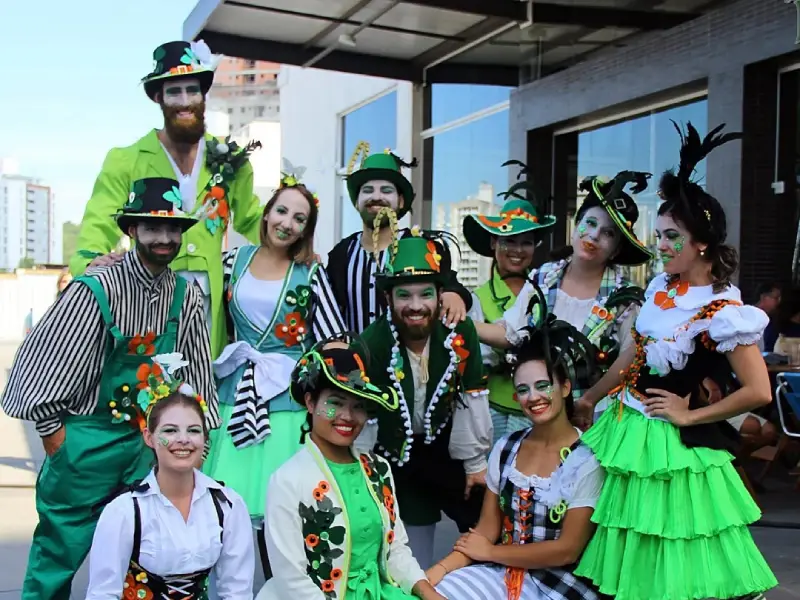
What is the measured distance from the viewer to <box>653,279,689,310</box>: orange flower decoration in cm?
333

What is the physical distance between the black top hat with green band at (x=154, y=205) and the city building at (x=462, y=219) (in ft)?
23.3

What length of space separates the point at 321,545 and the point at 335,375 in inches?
22.2

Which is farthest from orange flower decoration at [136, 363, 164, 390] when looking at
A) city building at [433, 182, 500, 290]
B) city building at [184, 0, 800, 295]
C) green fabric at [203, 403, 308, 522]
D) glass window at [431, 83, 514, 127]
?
glass window at [431, 83, 514, 127]

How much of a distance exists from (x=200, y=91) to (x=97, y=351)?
139 centimetres

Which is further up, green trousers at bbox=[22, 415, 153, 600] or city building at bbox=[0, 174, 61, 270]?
city building at bbox=[0, 174, 61, 270]

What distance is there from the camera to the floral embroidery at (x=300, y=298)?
4.08 m

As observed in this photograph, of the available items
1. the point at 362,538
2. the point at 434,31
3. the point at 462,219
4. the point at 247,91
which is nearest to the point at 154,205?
the point at 362,538

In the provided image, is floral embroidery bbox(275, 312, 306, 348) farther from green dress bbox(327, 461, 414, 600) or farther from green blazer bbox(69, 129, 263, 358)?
green dress bbox(327, 461, 414, 600)

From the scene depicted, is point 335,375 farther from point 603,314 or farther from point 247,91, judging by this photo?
point 247,91

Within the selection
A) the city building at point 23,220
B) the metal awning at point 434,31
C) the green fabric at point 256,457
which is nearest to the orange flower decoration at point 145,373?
the green fabric at point 256,457

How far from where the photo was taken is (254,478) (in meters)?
3.95

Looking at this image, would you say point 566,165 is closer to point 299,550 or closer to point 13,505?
point 13,505

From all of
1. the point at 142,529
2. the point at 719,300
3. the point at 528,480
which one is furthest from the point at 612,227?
the point at 142,529

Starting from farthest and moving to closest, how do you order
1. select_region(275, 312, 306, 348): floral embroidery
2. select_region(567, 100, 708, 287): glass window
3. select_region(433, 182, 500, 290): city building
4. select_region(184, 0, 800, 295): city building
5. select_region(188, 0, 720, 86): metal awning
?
select_region(433, 182, 500, 290): city building, select_region(188, 0, 720, 86): metal awning, select_region(567, 100, 708, 287): glass window, select_region(184, 0, 800, 295): city building, select_region(275, 312, 306, 348): floral embroidery
